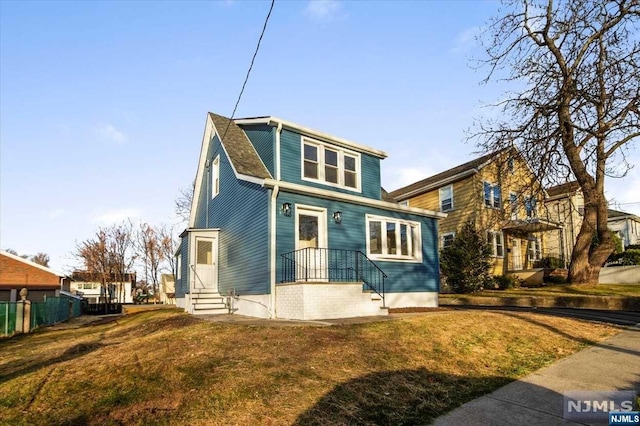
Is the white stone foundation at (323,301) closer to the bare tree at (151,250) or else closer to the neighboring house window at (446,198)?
the neighboring house window at (446,198)

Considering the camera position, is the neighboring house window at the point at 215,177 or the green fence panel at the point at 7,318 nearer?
the green fence panel at the point at 7,318

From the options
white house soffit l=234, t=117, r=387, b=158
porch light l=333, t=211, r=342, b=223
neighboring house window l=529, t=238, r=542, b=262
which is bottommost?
neighboring house window l=529, t=238, r=542, b=262

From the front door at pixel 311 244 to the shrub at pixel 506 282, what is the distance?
48.6 feet

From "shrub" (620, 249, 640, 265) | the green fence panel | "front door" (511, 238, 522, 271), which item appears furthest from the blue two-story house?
"shrub" (620, 249, 640, 265)

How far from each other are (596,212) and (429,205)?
1048cm

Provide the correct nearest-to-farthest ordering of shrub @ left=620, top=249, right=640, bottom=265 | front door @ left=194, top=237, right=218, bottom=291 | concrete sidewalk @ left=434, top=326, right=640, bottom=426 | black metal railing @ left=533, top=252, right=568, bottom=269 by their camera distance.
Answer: concrete sidewalk @ left=434, top=326, right=640, bottom=426, front door @ left=194, top=237, right=218, bottom=291, shrub @ left=620, top=249, right=640, bottom=265, black metal railing @ left=533, top=252, right=568, bottom=269

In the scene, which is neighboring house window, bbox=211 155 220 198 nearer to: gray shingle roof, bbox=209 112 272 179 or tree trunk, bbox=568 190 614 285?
gray shingle roof, bbox=209 112 272 179

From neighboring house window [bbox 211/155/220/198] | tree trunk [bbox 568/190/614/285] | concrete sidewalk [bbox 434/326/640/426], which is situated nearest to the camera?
concrete sidewalk [bbox 434/326/640/426]

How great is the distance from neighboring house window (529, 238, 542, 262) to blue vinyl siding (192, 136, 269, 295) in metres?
22.9

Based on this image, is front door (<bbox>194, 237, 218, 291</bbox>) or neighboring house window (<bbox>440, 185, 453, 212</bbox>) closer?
front door (<bbox>194, 237, 218, 291</bbox>)

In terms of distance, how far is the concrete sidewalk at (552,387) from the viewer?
16.0ft

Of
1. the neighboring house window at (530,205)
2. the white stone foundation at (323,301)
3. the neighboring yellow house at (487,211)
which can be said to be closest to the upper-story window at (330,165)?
the white stone foundation at (323,301)

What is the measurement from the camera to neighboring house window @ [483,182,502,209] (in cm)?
2659

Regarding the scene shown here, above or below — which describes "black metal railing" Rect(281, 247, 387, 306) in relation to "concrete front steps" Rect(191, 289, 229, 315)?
above
